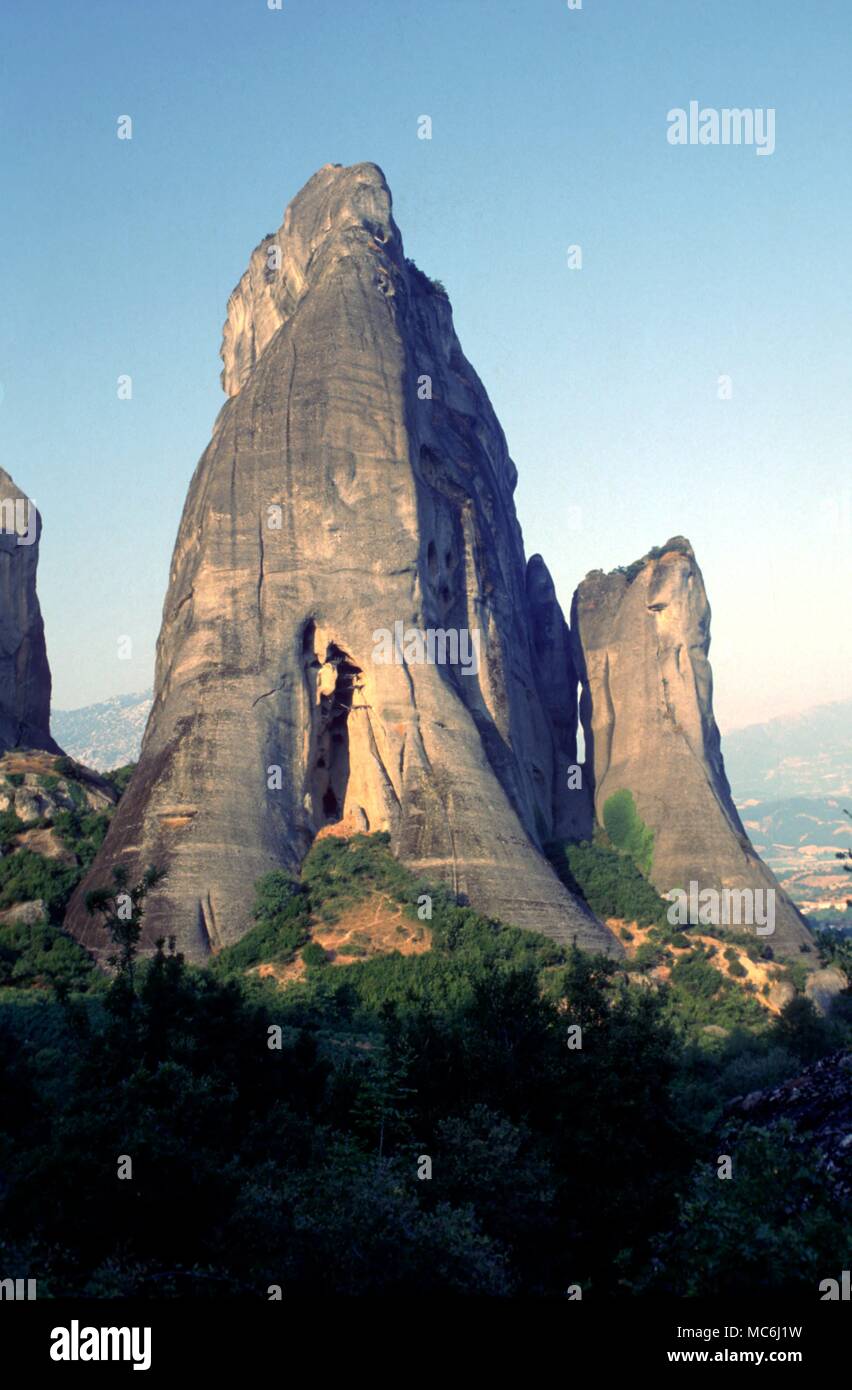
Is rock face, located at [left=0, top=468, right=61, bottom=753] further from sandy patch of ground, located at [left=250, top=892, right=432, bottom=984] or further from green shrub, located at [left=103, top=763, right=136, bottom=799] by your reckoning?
sandy patch of ground, located at [left=250, top=892, right=432, bottom=984]

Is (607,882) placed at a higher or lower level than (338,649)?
lower

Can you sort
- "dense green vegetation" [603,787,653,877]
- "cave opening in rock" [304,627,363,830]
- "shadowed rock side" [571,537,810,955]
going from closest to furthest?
"cave opening in rock" [304,627,363,830]
"shadowed rock side" [571,537,810,955]
"dense green vegetation" [603,787,653,877]

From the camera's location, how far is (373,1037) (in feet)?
92.4

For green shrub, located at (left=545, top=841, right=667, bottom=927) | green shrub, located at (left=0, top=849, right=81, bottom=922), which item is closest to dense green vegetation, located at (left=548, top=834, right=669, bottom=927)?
green shrub, located at (left=545, top=841, right=667, bottom=927)

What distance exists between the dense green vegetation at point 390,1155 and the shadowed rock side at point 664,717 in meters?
22.7

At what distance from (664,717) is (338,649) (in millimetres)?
20227

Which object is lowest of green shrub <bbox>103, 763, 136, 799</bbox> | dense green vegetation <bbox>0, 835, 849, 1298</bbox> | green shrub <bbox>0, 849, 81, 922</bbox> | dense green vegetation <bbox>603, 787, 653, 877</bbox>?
dense green vegetation <bbox>0, 835, 849, 1298</bbox>

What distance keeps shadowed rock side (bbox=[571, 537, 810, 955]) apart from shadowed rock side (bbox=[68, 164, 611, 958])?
222 inches

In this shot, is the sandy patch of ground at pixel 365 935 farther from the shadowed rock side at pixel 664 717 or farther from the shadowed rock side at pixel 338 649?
the shadowed rock side at pixel 664 717

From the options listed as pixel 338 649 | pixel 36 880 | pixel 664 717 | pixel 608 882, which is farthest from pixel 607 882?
pixel 36 880

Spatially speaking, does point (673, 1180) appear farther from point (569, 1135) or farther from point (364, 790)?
point (364, 790)

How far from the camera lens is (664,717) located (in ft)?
185

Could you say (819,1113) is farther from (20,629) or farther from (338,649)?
(20,629)

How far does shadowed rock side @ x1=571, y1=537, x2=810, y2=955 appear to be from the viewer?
169ft
